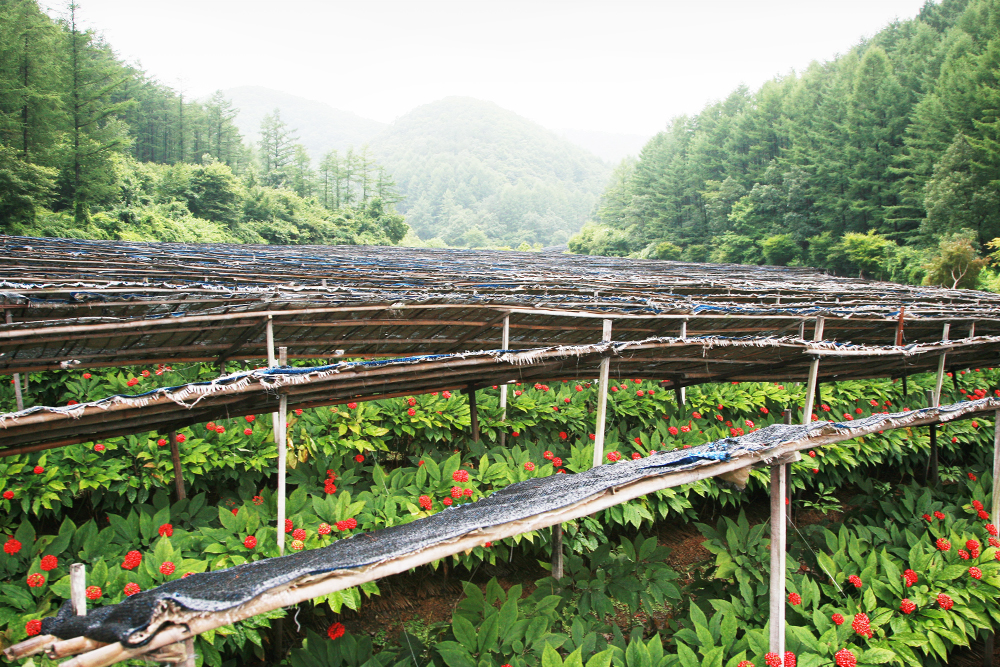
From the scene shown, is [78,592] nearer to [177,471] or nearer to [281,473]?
[281,473]

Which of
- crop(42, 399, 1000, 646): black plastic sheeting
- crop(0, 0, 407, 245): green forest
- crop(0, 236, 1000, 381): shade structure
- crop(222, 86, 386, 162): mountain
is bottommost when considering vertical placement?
crop(42, 399, 1000, 646): black plastic sheeting

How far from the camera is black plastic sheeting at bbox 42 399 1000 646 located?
4.00 ft

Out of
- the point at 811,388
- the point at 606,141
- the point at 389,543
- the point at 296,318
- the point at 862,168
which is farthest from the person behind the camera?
the point at 606,141

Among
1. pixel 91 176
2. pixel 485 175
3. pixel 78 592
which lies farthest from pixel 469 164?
pixel 78 592

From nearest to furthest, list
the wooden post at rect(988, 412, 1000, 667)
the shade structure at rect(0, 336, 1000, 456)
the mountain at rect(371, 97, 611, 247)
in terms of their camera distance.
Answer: the shade structure at rect(0, 336, 1000, 456)
the wooden post at rect(988, 412, 1000, 667)
the mountain at rect(371, 97, 611, 247)

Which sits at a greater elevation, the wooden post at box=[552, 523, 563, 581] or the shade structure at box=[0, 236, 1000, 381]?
the shade structure at box=[0, 236, 1000, 381]

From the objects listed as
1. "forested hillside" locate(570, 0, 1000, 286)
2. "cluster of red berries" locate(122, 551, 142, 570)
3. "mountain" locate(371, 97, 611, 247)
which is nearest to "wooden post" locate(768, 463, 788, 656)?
"cluster of red berries" locate(122, 551, 142, 570)

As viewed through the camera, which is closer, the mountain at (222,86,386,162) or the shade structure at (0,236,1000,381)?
the shade structure at (0,236,1000,381)

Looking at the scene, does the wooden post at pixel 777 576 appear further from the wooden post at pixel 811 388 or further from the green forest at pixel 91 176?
the green forest at pixel 91 176

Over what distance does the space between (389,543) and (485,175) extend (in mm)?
109896

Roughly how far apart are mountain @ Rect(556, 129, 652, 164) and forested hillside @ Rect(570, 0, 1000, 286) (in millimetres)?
139355

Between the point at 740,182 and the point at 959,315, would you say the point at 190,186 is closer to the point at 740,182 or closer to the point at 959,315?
the point at 959,315

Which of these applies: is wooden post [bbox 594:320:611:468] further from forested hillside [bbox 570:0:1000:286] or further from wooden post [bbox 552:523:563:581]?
forested hillside [bbox 570:0:1000:286]

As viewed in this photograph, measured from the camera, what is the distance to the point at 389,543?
1716mm
